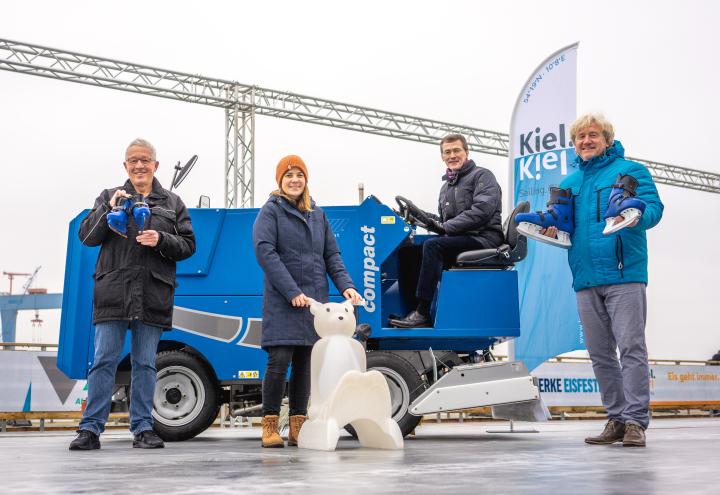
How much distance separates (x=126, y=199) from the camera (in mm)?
4801

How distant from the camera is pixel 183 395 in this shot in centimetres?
598

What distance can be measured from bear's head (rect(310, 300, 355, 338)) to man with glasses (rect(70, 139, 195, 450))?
35.8 inches

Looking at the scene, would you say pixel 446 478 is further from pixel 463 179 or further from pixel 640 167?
pixel 463 179

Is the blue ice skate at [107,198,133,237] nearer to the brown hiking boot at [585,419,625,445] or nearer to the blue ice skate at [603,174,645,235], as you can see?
the blue ice skate at [603,174,645,235]

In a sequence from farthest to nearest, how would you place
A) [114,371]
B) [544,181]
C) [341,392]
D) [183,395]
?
1. [544,181]
2. [183,395]
3. [114,371]
4. [341,392]

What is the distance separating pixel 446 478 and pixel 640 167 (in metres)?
2.81

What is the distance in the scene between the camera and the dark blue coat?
4820 mm

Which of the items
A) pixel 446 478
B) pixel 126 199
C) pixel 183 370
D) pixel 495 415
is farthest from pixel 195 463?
pixel 495 415

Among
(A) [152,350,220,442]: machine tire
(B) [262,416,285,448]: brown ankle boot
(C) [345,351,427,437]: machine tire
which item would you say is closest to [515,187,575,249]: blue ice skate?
(C) [345,351,427,437]: machine tire

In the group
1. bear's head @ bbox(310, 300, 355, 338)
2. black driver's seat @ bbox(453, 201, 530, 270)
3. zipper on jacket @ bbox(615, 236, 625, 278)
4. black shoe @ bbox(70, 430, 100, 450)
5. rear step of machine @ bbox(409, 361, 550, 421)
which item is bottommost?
black shoe @ bbox(70, 430, 100, 450)

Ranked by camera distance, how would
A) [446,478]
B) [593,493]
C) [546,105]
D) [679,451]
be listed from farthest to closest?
[546,105] → [679,451] → [446,478] → [593,493]

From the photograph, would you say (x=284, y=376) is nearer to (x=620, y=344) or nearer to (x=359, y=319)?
(x=359, y=319)

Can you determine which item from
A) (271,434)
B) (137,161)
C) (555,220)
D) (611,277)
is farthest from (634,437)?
(137,161)

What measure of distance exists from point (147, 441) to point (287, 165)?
187 centimetres
